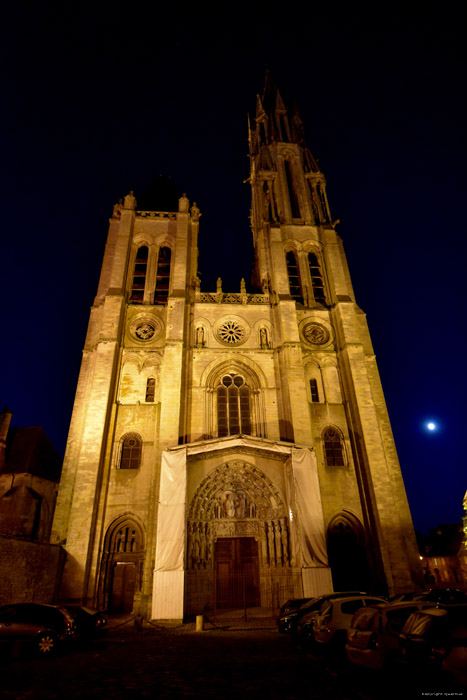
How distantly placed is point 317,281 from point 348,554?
588 inches

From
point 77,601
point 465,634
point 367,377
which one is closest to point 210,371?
point 367,377

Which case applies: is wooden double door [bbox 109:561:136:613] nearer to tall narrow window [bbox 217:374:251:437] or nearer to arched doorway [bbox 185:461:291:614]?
arched doorway [bbox 185:461:291:614]

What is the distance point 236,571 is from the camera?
49.0 feet

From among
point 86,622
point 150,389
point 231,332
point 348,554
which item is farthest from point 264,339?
point 86,622

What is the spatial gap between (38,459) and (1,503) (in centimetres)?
311

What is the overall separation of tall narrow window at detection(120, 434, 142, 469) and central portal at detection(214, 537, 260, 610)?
4920 millimetres

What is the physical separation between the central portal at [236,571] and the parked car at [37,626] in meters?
7.75

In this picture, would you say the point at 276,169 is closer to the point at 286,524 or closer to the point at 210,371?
the point at 210,371

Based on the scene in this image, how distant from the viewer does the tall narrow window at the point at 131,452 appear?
16.8 m

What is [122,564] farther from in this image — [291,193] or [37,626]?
[291,193]

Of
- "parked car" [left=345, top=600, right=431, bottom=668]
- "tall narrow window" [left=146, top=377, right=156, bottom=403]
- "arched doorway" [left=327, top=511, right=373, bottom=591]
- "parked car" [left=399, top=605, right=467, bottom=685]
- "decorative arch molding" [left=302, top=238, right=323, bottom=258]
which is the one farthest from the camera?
"decorative arch molding" [left=302, top=238, right=323, bottom=258]

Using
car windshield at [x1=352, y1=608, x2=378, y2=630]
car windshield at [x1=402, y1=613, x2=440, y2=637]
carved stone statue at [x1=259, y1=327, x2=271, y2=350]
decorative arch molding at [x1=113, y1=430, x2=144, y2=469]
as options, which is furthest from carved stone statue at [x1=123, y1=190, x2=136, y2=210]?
car windshield at [x1=402, y1=613, x2=440, y2=637]

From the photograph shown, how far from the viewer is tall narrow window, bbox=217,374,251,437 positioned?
60.0 ft

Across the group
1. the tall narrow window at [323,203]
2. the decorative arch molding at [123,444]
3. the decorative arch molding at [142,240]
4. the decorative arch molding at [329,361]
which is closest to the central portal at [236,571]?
the decorative arch molding at [123,444]
